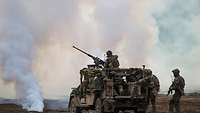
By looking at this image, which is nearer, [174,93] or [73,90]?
[174,93]

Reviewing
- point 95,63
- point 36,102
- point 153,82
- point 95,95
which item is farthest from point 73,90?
point 36,102

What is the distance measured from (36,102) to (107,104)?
34981 mm

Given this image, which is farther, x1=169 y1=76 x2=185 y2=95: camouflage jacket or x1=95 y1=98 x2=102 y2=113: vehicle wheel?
x1=95 y1=98 x2=102 y2=113: vehicle wheel

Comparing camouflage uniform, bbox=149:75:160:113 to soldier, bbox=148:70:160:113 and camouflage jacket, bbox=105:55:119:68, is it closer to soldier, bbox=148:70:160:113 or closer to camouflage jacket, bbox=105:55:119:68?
soldier, bbox=148:70:160:113

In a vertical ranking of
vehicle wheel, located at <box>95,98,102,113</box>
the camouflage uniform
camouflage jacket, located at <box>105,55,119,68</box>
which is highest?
camouflage jacket, located at <box>105,55,119,68</box>

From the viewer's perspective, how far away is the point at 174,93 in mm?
19109

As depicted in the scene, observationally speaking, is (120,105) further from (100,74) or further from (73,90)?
(73,90)

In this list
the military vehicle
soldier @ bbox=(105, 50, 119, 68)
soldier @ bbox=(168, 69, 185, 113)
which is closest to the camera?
soldier @ bbox=(168, 69, 185, 113)

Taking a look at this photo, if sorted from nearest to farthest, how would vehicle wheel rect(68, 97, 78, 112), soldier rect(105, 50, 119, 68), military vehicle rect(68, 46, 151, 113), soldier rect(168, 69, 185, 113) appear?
soldier rect(168, 69, 185, 113)
military vehicle rect(68, 46, 151, 113)
soldier rect(105, 50, 119, 68)
vehicle wheel rect(68, 97, 78, 112)

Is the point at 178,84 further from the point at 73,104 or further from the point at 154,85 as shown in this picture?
the point at 73,104

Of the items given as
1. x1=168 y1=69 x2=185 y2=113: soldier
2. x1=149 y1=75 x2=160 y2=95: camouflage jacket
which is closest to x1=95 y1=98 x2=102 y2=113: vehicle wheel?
x1=149 y1=75 x2=160 y2=95: camouflage jacket

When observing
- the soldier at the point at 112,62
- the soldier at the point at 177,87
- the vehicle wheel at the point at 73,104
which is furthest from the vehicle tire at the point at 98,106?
the soldier at the point at 177,87

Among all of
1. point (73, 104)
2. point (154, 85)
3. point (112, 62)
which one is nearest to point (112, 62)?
point (112, 62)

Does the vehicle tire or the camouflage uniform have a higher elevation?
the camouflage uniform
